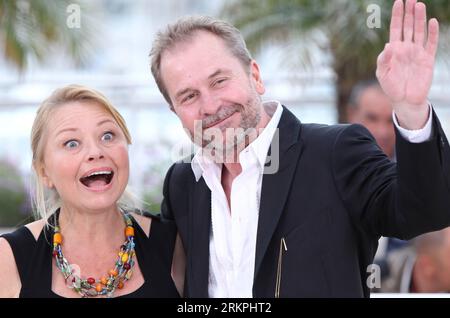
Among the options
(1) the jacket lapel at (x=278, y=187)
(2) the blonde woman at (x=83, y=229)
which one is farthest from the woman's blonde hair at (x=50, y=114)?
(1) the jacket lapel at (x=278, y=187)

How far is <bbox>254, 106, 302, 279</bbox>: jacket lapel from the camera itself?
2.62 meters

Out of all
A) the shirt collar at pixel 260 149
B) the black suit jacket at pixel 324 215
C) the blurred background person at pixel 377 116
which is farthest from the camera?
the blurred background person at pixel 377 116

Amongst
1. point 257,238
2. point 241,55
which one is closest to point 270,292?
point 257,238

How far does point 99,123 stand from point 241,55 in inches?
25.3

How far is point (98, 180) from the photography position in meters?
3.02

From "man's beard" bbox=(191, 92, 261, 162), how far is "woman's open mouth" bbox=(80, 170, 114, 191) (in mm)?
417

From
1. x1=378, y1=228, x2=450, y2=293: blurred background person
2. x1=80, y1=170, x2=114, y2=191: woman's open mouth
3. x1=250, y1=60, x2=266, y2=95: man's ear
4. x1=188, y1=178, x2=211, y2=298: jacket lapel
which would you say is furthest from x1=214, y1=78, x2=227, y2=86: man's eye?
x1=378, y1=228, x2=450, y2=293: blurred background person

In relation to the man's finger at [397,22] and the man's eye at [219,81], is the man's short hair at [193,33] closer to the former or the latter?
the man's eye at [219,81]

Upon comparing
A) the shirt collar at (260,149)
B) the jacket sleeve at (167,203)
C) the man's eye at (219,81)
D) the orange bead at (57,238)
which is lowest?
the orange bead at (57,238)

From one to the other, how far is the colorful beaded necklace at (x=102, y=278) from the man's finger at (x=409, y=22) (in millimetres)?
1460

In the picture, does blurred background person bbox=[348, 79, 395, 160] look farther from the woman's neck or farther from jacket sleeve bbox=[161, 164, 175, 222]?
the woman's neck

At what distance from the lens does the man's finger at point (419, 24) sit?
224 cm

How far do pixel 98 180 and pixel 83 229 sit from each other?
24 centimetres

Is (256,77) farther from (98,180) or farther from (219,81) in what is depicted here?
(98,180)
